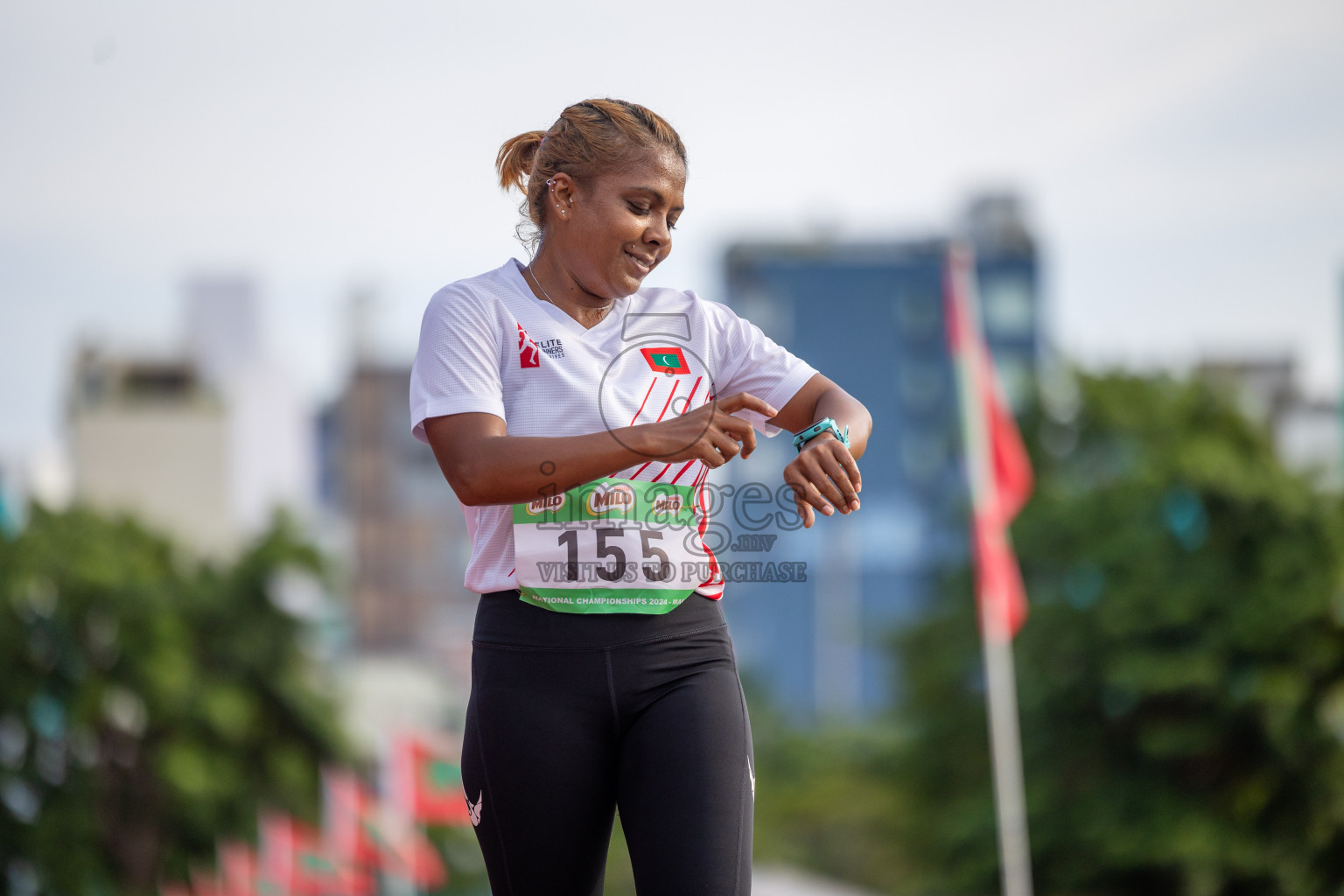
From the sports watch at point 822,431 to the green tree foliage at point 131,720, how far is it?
26.4 metres

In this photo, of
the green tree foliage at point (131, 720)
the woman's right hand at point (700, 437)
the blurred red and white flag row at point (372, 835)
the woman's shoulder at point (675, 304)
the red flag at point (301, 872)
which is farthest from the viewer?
the green tree foliage at point (131, 720)

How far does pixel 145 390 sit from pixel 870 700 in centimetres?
2945

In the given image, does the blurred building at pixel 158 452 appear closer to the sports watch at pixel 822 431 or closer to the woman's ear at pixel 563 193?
the woman's ear at pixel 563 193

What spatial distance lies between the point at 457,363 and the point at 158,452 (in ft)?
173

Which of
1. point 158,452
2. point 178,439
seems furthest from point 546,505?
point 158,452

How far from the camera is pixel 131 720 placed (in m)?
28.2

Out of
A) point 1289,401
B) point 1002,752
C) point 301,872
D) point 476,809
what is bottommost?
point 301,872

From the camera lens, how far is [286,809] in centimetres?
2725

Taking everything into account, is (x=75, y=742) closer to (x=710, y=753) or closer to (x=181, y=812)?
(x=181, y=812)

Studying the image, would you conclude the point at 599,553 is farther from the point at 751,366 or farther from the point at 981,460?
the point at 981,460

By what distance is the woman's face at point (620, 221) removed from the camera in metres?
2.40

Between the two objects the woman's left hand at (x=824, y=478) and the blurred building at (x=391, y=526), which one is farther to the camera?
the blurred building at (x=391, y=526)

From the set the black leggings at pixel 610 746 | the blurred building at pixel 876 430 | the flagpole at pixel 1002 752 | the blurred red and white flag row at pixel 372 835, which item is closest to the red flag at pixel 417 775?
the blurred red and white flag row at pixel 372 835

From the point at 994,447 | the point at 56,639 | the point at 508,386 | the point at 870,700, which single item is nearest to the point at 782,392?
the point at 508,386
